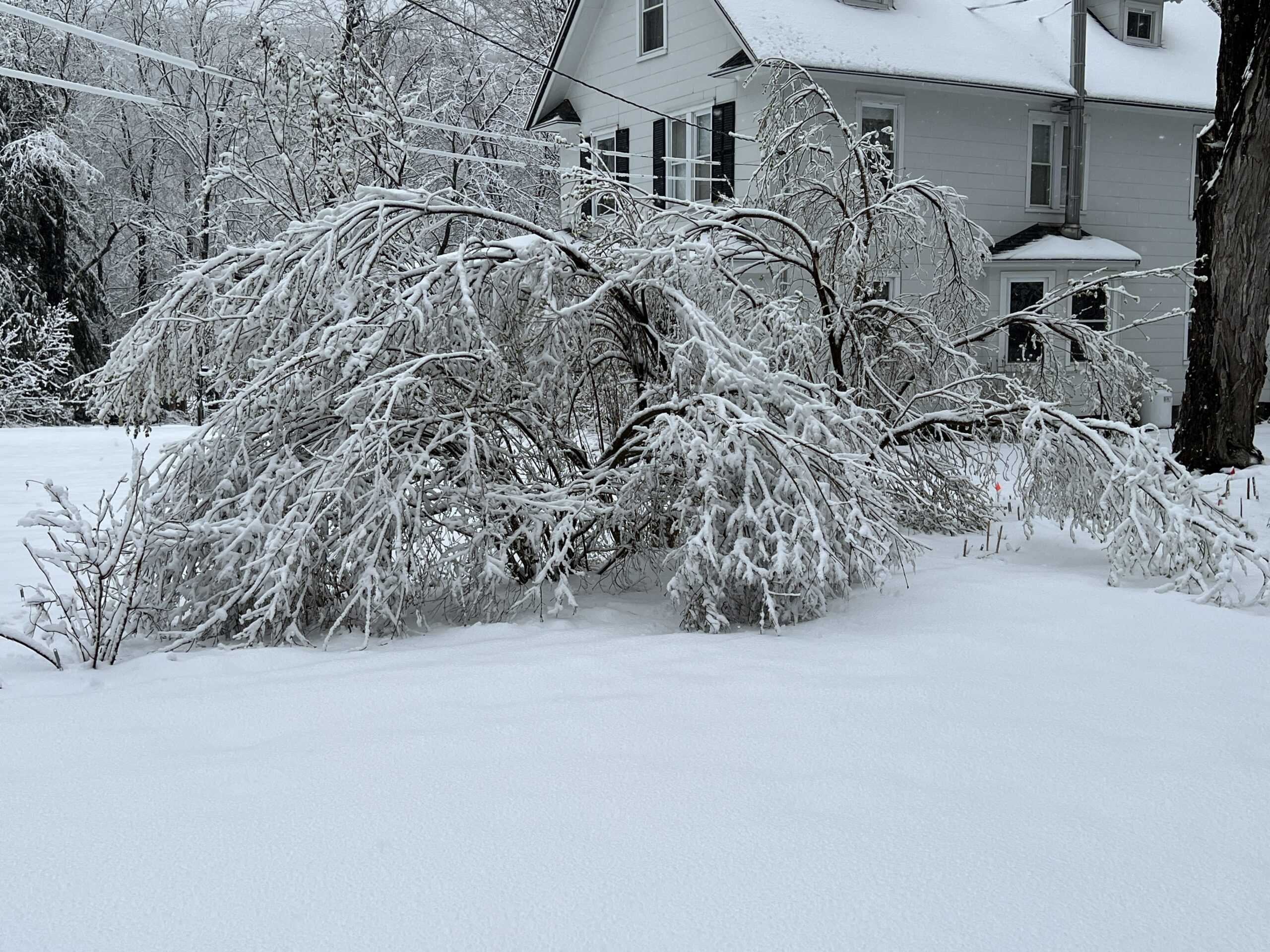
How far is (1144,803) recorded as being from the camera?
286 centimetres

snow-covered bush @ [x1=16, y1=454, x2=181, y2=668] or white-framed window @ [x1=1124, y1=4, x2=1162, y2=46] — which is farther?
white-framed window @ [x1=1124, y1=4, x2=1162, y2=46]

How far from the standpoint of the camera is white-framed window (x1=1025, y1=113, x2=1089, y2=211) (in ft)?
55.0

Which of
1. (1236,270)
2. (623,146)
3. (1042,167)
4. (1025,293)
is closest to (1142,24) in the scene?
(1042,167)

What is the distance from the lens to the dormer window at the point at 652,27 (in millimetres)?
16000

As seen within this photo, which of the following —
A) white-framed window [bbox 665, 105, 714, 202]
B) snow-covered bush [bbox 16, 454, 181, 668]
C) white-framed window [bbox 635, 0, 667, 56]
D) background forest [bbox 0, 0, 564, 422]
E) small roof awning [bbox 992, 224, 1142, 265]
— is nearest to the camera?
snow-covered bush [bbox 16, 454, 181, 668]

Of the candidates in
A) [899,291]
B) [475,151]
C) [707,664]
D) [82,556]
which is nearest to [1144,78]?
[899,291]

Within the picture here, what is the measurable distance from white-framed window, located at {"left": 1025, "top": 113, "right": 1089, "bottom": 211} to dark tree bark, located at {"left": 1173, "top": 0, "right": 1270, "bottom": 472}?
7737 mm

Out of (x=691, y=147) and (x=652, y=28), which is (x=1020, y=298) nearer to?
(x=691, y=147)

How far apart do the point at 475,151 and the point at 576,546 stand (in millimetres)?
17561

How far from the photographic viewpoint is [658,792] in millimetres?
2953

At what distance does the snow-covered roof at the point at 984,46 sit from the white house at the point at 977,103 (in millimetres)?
38

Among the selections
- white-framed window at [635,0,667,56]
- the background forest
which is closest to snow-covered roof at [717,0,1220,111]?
white-framed window at [635,0,667,56]

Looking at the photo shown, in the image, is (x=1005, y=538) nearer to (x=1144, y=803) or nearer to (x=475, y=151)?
(x=1144, y=803)

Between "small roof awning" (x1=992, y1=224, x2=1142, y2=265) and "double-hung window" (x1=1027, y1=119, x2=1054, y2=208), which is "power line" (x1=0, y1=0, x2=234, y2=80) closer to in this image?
"small roof awning" (x1=992, y1=224, x2=1142, y2=265)
